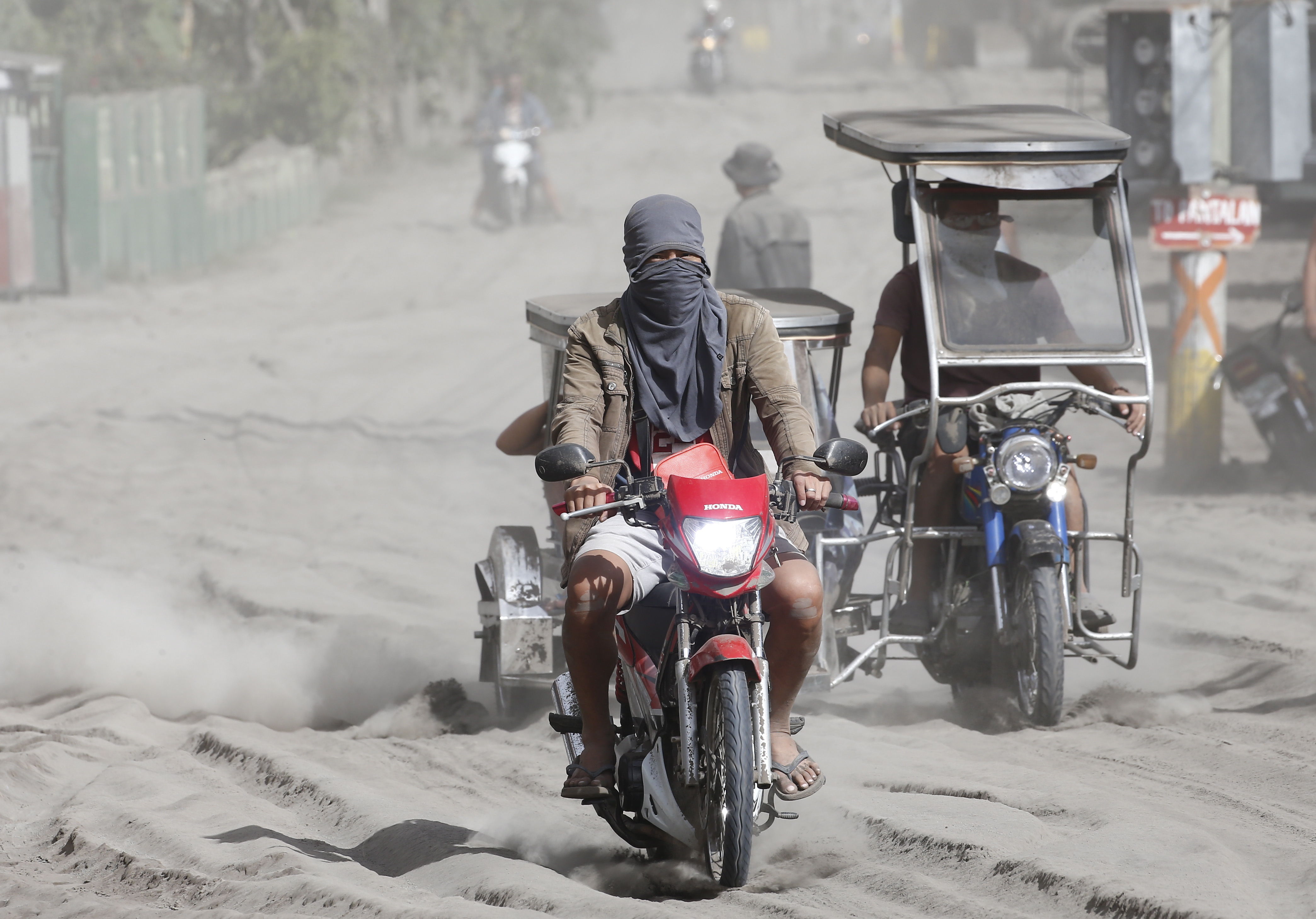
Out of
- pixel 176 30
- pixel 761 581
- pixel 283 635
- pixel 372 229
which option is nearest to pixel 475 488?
pixel 283 635

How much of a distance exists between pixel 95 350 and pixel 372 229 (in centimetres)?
839

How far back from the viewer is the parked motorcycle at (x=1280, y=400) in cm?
1107

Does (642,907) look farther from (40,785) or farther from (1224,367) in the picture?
(1224,367)

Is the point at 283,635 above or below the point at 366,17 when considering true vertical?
Result: below

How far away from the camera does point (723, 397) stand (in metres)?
4.80

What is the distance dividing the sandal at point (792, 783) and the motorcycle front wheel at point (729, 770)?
0.82 feet

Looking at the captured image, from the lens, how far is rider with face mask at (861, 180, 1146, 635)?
6449 mm

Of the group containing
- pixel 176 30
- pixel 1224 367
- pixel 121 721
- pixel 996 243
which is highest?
pixel 176 30

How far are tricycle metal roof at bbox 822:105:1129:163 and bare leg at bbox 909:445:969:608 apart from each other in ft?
3.63

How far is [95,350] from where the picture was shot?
1524 centimetres

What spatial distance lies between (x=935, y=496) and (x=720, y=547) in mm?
2590

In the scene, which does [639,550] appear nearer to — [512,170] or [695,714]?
[695,714]

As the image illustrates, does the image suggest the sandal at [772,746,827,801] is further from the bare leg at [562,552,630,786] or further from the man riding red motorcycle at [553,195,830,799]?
the bare leg at [562,552,630,786]

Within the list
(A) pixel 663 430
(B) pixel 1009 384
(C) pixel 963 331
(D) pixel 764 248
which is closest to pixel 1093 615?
(B) pixel 1009 384
